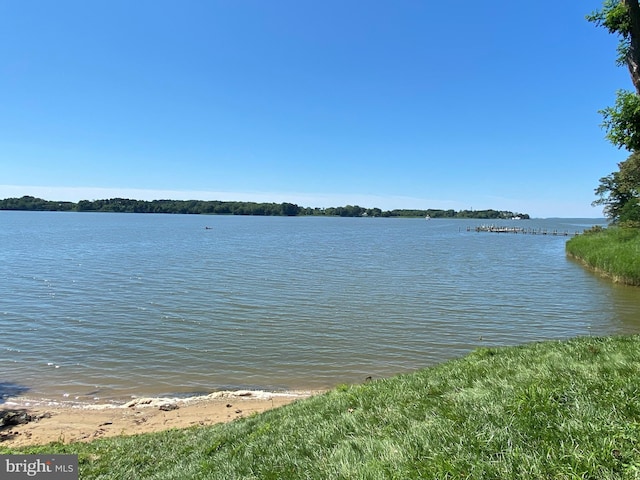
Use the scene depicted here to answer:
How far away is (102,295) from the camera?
993 inches

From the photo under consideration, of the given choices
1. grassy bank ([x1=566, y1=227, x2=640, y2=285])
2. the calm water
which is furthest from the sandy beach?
grassy bank ([x1=566, y1=227, x2=640, y2=285])

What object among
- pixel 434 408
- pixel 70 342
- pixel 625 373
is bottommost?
pixel 70 342

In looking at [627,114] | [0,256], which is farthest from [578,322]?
[0,256]

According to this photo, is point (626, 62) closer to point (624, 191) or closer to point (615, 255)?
point (615, 255)

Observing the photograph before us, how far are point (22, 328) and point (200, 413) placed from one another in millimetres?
12791

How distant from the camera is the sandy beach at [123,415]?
9.34 metres

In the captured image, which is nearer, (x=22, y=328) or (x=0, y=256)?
(x=22, y=328)

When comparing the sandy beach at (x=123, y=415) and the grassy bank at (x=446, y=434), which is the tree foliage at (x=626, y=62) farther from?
the sandy beach at (x=123, y=415)

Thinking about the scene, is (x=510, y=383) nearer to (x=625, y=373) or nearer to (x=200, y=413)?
Answer: (x=625, y=373)

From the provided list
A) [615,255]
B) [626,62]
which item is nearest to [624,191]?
[615,255]

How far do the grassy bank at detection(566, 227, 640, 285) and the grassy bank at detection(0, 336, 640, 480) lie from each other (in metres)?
28.1

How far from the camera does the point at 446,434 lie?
4.19 m

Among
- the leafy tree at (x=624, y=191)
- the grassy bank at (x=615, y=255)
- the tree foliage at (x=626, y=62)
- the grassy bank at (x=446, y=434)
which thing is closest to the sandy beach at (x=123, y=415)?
the grassy bank at (x=446, y=434)

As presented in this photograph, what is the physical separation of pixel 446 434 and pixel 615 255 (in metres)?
37.1
